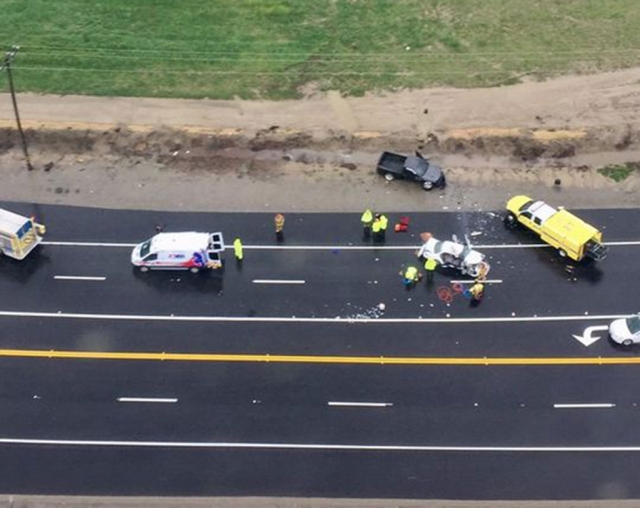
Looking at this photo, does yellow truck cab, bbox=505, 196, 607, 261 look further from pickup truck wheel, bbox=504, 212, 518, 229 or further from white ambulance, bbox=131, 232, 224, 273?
white ambulance, bbox=131, 232, 224, 273

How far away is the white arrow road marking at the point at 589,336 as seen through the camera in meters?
36.4

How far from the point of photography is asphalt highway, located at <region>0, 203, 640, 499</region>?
3188 cm

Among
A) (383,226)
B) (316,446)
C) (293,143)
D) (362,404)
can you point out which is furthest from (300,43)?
(316,446)

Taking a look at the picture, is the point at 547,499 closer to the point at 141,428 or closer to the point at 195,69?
the point at 141,428

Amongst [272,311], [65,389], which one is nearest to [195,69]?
[272,311]

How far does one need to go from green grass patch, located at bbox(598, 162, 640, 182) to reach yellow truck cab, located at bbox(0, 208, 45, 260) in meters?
30.7

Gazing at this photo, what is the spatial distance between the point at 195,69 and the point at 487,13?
20.8 metres

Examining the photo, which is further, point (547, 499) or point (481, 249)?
point (481, 249)

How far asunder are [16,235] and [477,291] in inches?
872

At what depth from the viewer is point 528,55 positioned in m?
52.6

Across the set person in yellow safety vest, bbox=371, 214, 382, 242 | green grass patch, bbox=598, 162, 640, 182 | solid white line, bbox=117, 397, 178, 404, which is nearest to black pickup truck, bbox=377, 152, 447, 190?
person in yellow safety vest, bbox=371, 214, 382, 242

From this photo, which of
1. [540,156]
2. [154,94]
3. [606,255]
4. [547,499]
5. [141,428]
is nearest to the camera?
[547,499]

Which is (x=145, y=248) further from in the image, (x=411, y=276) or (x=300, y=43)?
(x=300, y=43)

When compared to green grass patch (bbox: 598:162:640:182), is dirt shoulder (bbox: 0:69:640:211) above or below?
above
